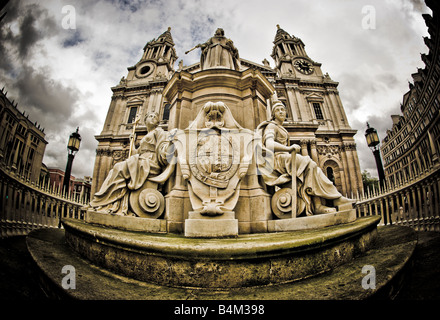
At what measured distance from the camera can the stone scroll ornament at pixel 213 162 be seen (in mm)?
2977

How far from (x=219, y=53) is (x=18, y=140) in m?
7.51

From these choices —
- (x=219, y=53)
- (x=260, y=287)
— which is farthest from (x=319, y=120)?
(x=260, y=287)

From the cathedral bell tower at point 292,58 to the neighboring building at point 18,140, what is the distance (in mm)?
27515

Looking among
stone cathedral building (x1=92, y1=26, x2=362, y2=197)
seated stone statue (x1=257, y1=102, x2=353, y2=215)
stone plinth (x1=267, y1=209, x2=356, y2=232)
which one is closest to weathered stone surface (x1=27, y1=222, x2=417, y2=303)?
stone plinth (x1=267, y1=209, x2=356, y2=232)

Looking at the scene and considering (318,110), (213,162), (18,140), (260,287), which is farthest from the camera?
(318,110)

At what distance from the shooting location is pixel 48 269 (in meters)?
1.64

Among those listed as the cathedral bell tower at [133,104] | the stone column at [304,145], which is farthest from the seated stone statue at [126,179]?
the stone column at [304,145]

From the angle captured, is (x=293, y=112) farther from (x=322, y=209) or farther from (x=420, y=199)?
Answer: (x=322, y=209)

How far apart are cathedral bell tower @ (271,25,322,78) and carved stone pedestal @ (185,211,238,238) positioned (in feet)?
94.8

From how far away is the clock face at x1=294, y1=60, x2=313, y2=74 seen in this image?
29.5m

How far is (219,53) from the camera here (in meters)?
5.17

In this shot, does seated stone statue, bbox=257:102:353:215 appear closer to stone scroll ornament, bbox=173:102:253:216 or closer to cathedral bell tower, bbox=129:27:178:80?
stone scroll ornament, bbox=173:102:253:216
